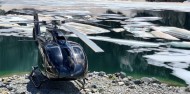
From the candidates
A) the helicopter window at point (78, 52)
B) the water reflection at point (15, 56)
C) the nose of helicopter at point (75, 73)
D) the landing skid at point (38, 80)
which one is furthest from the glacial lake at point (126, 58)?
the nose of helicopter at point (75, 73)

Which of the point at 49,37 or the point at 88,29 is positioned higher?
the point at 49,37

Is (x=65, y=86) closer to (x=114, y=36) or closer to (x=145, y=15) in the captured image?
(x=114, y=36)

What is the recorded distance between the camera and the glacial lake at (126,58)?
18188 mm

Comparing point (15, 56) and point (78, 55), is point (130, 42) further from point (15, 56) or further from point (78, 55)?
point (78, 55)

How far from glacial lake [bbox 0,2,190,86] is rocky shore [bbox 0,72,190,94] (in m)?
2.62

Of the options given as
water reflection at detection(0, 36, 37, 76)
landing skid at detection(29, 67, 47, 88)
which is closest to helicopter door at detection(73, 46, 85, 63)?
landing skid at detection(29, 67, 47, 88)

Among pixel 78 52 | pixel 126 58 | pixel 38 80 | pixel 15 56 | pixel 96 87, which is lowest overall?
pixel 126 58

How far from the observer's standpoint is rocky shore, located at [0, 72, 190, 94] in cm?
1230

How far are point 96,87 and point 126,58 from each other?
9.04m

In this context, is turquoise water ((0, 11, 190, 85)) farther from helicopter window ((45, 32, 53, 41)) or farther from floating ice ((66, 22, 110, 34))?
helicopter window ((45, 32, 53, 41))

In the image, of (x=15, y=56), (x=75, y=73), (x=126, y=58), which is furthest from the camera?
(x=126, y=58)

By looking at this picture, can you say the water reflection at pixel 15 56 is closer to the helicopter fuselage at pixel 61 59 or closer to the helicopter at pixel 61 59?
the helicopter at pixel 61 59

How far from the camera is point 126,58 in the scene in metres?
21.9

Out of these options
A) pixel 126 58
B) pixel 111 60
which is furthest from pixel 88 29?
pixel 111 60
